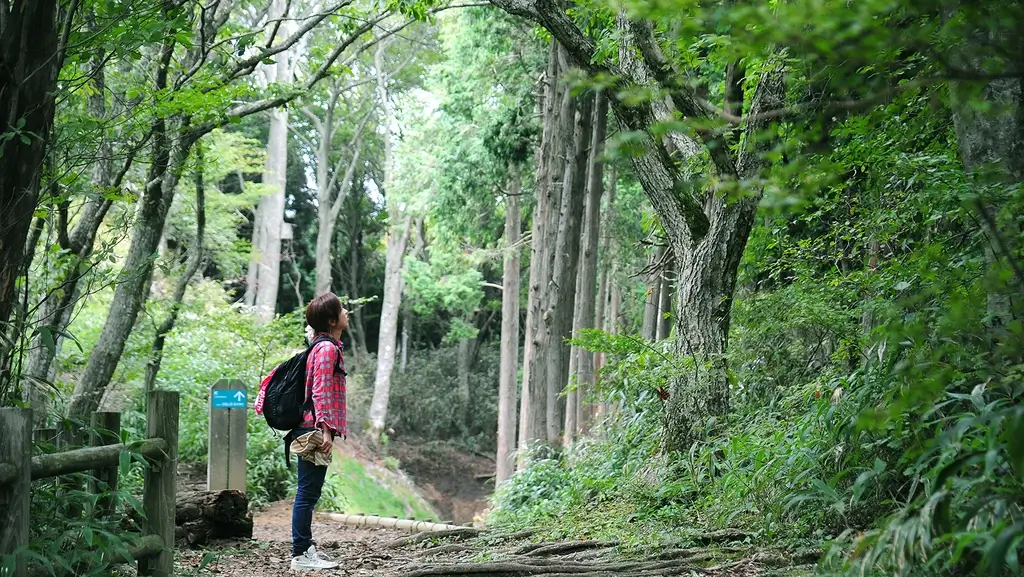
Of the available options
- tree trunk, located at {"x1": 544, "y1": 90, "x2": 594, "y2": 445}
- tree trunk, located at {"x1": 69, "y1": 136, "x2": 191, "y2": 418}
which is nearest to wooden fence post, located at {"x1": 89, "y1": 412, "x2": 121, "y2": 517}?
tree trunk, located at {"x1": 69, "y1": 136, "x2": 191, "y2": 418}

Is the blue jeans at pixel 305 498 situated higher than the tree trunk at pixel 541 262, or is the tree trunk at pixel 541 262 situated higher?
the tree trunk at pixel 541 262

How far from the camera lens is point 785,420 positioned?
5809mm

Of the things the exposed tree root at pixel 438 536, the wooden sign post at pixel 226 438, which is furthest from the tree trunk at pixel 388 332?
the exposed tree root at pixel 438 536

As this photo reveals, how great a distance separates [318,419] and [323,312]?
72 cm

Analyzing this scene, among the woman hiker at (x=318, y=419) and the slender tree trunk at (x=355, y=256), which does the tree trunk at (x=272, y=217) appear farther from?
the woman hiker at (x=318, y=419)

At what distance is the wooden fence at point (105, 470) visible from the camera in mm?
3289

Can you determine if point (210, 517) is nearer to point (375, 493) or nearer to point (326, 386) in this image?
point (326, 386)

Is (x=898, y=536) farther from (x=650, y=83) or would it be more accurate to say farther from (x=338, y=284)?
(x=338, y=284)

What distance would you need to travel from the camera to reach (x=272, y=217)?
2545cm

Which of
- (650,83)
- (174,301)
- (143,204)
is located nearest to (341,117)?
(174,301)

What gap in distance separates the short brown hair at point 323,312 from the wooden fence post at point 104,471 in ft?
4.59

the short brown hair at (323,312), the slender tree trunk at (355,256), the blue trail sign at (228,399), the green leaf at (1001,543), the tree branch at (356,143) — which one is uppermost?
the tree branch at (356,143)

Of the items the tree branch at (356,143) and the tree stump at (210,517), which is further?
the tree branch at (356,143)

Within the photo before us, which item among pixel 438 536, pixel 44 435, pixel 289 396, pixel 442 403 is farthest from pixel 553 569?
pixel 442 403
